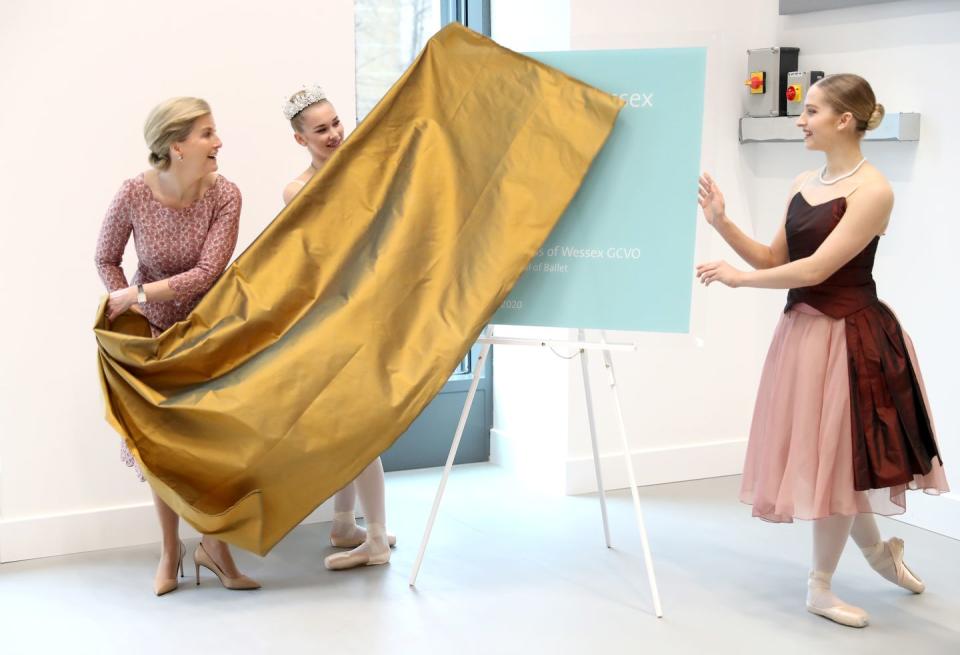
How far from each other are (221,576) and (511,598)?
0.86 meters

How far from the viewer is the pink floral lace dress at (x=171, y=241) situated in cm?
314

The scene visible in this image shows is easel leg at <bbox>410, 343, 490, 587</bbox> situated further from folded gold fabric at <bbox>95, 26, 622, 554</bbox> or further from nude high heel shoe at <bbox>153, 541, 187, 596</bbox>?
nude high heel shoe at <bbox>153, 541, 187, 596</bbox>

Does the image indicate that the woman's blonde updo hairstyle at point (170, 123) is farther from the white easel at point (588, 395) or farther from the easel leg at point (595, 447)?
the easel leg at point (595, 447)

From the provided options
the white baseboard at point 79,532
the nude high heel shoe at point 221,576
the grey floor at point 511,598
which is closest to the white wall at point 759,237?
the grey floor at point 511,598

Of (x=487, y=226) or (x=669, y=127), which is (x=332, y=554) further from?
(x=669, y=127)

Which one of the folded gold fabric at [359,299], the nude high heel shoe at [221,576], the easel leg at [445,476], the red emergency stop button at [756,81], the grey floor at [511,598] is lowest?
the grey floor at [511,598]

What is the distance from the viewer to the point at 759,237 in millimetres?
4461

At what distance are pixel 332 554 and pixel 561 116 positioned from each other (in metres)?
1.57

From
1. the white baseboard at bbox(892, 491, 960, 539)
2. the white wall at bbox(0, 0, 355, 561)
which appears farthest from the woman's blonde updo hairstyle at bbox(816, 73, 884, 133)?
the white wall at bbox(0, 0, 355, 561)

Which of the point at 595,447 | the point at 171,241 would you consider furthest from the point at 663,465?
the point at 171,241

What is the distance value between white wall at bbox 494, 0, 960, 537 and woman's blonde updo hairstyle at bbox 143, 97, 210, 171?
1.20m

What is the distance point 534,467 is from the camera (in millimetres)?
4395

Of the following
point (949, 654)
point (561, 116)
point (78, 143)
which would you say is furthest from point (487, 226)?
point (949, 654)

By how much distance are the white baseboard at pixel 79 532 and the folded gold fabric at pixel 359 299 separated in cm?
74
